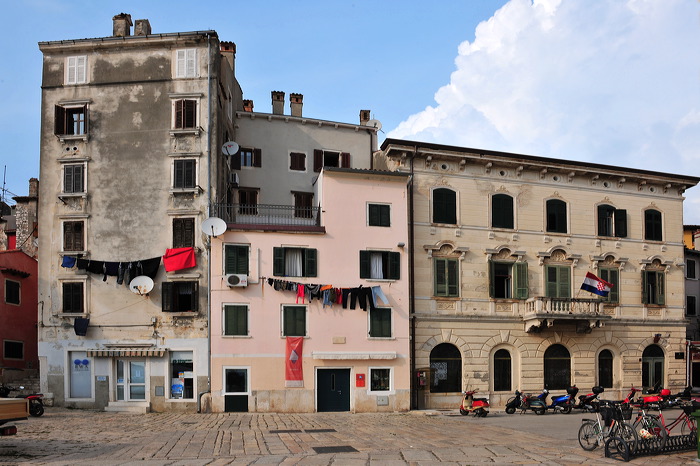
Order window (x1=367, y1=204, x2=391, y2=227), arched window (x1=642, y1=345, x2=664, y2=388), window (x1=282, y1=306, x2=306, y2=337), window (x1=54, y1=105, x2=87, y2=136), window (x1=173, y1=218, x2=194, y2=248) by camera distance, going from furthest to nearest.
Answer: arched window (x1=642, y1=345, x2=664, y2=388)
window (x1=367, y1=204, x2=391, y2=227)
window (x1=54, y1=105, x2=87, y2=136)
window (x1=173, y1=218, x2=194, y2=248)
window (x1=282, y1=306, x2=306, y2=337)

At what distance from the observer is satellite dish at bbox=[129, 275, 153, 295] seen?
116ft

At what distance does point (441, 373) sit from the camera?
1510 inches

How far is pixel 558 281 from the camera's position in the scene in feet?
135

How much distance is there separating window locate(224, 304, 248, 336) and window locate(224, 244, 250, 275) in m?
1.72

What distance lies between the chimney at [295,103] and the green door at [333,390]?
60.0 ft

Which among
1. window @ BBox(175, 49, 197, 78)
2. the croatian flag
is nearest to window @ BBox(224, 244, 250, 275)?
window @ BBox(175, 49, 197, 78)

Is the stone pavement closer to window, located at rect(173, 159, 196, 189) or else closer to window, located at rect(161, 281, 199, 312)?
window, located at rect(161, 281, 199, 312)

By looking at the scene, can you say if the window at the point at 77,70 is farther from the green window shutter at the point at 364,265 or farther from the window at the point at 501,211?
the window at the point at 501,211

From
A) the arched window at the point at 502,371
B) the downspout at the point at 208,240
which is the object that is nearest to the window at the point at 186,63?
the downspout at the point at 208,240

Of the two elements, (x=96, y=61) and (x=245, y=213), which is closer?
(x=96, y=61)

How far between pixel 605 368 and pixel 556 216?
29.6 ft

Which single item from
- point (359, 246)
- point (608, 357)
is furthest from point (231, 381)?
point (608, 357)

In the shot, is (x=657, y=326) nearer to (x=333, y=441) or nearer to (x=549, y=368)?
(x=549, y=368)

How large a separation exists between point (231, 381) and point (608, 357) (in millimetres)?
21371
